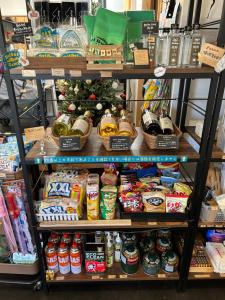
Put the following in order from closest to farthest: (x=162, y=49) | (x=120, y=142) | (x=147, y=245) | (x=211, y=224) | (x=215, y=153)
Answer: (x=162, y=49)
(x=120, y=142)
(x=215, y=153)
(x=211, y=224)
(x=147, y=245)

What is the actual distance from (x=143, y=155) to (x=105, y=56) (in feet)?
1.73

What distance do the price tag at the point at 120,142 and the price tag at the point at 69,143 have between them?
18 centimetres

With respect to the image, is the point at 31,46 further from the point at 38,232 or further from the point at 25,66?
the point at 38,232

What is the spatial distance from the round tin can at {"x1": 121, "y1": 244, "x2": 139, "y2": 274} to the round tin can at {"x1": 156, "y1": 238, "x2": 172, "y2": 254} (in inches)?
7.3

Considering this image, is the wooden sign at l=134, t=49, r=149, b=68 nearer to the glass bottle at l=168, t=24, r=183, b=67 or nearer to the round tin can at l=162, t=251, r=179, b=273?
the glass bottle at l=168, t=24, r=183, b=67

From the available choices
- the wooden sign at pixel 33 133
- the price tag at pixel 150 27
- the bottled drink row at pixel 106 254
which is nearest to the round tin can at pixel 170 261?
the bottled drink row at pixel 106 254

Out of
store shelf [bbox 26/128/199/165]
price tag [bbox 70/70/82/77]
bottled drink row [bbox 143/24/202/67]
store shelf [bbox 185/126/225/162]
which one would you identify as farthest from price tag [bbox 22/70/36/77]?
store shelf [bbox 185/126/225/162]

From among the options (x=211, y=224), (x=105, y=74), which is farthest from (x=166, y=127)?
(x=211, y=224)

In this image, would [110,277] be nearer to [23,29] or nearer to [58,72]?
[58,72]

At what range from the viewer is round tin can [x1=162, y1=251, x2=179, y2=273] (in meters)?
1.62

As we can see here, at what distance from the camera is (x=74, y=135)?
127cm

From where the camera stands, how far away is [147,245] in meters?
1.71

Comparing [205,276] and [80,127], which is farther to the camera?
[205,276]

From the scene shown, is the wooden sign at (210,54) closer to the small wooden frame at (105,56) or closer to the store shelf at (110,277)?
the small wooden frame at (105,56)
